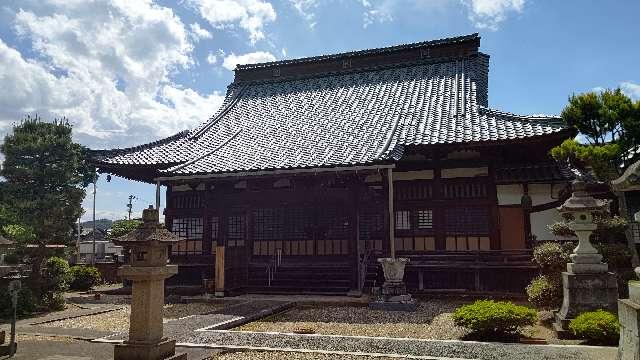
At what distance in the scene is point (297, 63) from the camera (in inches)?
1034

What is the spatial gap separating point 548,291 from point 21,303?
1394cm

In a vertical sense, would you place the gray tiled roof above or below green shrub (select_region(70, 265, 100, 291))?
above

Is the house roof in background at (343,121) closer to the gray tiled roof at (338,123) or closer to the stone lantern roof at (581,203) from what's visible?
the gray tiled roof at (338,123)

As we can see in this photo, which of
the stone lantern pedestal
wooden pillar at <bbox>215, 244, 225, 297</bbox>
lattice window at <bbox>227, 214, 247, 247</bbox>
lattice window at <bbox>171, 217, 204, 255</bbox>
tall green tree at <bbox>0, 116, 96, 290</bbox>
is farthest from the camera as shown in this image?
tall green tree at <bbox>0, 116, 96, 290</bbox>

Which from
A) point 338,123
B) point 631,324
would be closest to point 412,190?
point 338,123

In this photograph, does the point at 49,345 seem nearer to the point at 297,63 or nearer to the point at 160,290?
the point at 160,290

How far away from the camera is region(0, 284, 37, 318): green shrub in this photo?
40.9 feet

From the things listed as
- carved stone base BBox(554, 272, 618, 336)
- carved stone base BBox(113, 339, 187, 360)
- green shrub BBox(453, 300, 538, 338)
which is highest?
carved stone base BBox(554, 272, 618, 336)

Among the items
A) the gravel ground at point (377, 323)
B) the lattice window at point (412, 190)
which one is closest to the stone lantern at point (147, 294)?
the gravel ground at point (377, 323)

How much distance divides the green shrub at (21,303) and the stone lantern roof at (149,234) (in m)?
7.04

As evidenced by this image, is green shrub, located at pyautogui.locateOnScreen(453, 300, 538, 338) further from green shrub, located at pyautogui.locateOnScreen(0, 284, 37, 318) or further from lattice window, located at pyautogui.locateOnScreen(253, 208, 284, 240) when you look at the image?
green shrub, located at pyautogui.locateOnScreen(0, 284, 37, 318)

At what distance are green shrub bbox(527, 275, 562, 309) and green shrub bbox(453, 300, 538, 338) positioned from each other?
234 centimetres

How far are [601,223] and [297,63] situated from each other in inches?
739

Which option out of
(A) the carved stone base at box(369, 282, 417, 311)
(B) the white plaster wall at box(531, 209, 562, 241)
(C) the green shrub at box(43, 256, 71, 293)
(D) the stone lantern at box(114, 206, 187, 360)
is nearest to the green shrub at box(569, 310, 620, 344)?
(A) the carved stone base at box(369, 282, 417, 311)
